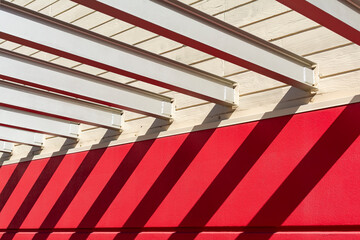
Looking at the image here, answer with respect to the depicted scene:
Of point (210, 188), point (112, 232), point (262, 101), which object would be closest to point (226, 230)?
point (210, 188)

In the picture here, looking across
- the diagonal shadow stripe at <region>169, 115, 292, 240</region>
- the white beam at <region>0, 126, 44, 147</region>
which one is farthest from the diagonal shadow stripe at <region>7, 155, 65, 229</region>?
the diagonal shadow stripe at <region>169, 115, 292, 240</region>

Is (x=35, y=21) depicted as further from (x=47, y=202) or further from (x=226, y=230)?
(x=47, y=202)

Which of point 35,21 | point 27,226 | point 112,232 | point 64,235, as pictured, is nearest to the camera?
point 35,21

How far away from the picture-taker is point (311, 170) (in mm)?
4035

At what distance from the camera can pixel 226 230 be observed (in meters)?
4.46

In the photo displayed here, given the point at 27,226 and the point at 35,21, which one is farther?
the point at 27,226

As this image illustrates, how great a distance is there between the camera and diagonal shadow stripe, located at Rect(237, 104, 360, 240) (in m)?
3.89

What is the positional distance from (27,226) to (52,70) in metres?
2.46

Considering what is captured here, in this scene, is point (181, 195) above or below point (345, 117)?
below

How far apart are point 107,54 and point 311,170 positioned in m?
1.57

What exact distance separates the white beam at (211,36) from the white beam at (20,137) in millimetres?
3494

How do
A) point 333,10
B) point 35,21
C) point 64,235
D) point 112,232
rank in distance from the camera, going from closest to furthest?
point 333,10 < point 35,21 < point 112,232 < point 64,235

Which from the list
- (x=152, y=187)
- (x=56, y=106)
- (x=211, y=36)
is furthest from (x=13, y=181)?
(x=211, y=36)

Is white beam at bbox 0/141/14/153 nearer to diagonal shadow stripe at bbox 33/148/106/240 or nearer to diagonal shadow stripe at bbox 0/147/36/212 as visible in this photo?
diagonal shadow stripe at bbox 0/147/36/212
